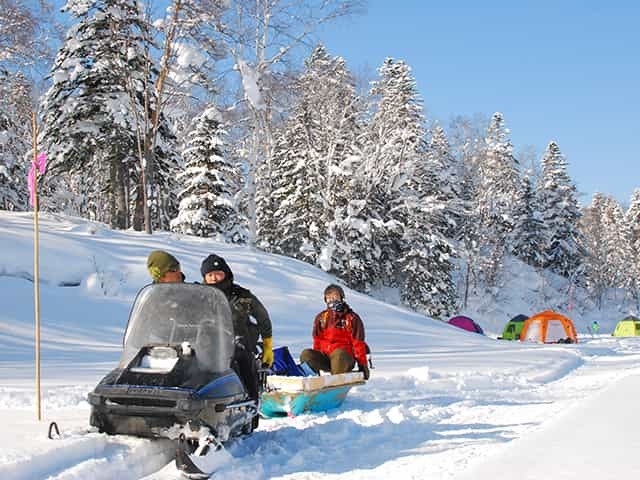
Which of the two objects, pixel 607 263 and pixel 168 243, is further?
pixel 607 263

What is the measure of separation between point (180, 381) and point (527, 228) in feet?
181

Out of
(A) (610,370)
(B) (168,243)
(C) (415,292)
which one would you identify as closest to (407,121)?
(C) (415,292)

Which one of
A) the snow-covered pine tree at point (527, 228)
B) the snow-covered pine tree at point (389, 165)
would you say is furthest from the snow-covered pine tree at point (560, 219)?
the snow-covered pine tree at point (389, 165)

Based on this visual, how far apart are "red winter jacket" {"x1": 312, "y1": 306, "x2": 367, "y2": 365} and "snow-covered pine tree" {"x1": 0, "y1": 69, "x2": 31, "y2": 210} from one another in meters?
15.3

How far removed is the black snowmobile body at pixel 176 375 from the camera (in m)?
5.03

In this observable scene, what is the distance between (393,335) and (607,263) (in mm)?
51663

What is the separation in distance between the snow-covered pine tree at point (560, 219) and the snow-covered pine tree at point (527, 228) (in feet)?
2.36

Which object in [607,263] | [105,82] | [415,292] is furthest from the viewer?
[607,263]

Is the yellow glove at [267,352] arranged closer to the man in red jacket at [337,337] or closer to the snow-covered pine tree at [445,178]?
the man in red jacket at [337,337]

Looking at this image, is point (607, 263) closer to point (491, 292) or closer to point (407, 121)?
point (491, 292)

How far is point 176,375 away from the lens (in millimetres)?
5219

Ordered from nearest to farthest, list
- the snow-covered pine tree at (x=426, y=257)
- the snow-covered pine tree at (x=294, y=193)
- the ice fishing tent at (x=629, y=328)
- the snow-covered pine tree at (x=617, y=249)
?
the snow-covered pine tree at (x=294, y=193), the snow-covered pine tree at (x=426, y=257), the ice fishing tent at (x=629, y=328), the snow-covered pine tree at (x=617, y=249)

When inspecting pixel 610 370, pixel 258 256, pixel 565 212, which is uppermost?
pixel 565 212

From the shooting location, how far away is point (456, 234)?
1919 inches
